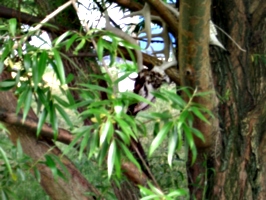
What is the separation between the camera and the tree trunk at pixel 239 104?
158cm

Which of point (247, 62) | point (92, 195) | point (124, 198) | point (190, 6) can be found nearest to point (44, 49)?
point (190, 6)

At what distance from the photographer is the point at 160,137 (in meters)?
0.92

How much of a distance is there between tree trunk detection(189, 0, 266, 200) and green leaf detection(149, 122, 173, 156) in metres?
0.66

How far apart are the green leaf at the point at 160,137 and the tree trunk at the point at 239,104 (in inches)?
26.0

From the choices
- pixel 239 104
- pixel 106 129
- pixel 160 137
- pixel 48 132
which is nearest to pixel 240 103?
pixel 239 104

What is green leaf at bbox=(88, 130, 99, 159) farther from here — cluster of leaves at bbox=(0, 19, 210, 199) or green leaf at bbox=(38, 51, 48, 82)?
green leaf at bbox=(38, 51, 48, 82)

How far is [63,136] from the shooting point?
145cm

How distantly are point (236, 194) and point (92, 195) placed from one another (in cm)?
45

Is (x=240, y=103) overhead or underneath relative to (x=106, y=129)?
underneath

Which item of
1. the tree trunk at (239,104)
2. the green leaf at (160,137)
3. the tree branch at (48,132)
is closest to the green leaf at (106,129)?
the green leaf at (160,137)

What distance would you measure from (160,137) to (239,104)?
0.76 m

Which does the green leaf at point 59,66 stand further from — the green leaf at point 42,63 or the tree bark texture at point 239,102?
the tree bark texture at point 239,102

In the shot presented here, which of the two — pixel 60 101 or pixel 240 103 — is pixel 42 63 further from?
pixel 240 103

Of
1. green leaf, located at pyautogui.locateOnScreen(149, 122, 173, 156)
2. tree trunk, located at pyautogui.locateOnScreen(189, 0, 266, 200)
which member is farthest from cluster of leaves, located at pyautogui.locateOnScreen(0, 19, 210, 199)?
tree trunk, located at pyautogui.locateOnScreen(189, 0, 266, 200)
